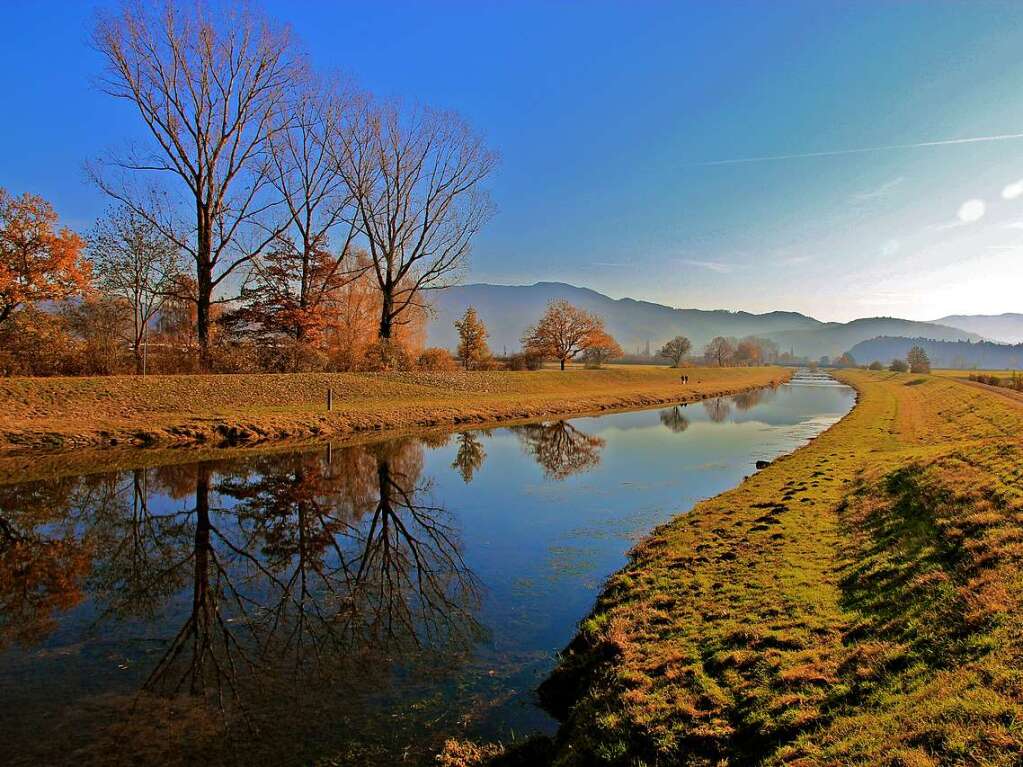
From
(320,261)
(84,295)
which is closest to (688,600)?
(84,295)

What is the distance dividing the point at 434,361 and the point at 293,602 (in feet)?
127

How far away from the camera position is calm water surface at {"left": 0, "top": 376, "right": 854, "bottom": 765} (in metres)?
Result: 5.53

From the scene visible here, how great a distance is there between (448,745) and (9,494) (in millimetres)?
14843

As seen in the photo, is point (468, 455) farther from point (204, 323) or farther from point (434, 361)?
point (434, 361)

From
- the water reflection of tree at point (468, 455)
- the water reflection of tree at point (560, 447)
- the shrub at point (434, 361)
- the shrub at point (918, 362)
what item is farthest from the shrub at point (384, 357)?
the shrub at point (918, 362)

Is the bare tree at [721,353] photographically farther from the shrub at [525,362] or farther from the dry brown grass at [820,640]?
the dry brown grass at [820,640]

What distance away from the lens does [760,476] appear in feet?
57.1

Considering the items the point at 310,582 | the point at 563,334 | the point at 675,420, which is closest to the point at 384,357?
the point at 675,420

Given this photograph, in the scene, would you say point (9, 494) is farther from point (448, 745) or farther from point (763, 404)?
point (763, 404)

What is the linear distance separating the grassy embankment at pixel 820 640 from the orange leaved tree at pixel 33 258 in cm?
2942

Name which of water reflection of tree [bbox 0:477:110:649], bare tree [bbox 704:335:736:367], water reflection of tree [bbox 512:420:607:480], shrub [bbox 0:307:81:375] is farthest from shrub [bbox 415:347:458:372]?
bare tree [bbox 704:335:736:367]

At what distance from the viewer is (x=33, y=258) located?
2481 centimetres

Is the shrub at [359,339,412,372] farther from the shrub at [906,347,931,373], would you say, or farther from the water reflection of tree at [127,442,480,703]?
the shrub at [906,347,931,373]

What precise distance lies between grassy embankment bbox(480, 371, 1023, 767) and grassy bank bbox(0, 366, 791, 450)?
19014 mm
